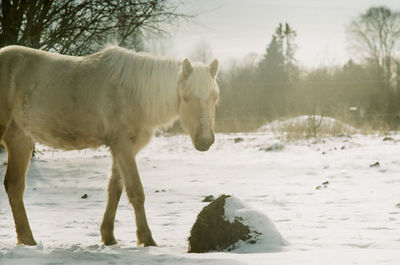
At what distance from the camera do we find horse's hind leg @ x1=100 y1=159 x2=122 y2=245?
16.2 feet

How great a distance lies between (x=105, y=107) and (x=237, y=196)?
3594 millimetres

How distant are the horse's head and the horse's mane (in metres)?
0.18

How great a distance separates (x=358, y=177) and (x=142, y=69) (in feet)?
17.9

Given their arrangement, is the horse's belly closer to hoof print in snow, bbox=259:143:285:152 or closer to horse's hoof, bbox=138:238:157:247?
horse's hoof, bbox=138:238:157:247

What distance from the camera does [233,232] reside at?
449cm

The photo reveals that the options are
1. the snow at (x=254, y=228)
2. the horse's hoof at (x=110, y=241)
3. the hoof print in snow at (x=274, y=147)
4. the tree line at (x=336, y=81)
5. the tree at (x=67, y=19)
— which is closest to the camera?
the snow at (x=254, y=228)

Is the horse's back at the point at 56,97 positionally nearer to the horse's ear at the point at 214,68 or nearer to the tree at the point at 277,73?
the horse's ear at the point at 214,68

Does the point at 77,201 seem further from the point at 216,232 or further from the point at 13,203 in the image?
the point at 216,232

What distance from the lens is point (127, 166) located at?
4660mm

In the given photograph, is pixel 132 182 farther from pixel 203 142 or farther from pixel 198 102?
pixel 198 102

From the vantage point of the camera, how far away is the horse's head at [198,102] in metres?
4.47

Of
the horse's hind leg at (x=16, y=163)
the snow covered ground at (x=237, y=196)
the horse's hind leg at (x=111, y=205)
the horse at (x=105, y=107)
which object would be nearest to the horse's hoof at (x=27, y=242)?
the horse at (x=105, y=107)

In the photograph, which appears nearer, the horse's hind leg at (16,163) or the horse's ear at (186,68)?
the horse's ear at (186,68)

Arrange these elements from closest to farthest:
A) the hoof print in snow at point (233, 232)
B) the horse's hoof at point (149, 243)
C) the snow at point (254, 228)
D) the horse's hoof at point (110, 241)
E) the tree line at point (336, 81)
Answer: the snow at point (254, 228) < the hoof print in snow at point (233, 232) < the horse's hoof at point (149, 243) < the horse's hoof at point (110, 241) < the tree line at point (336, 81)
